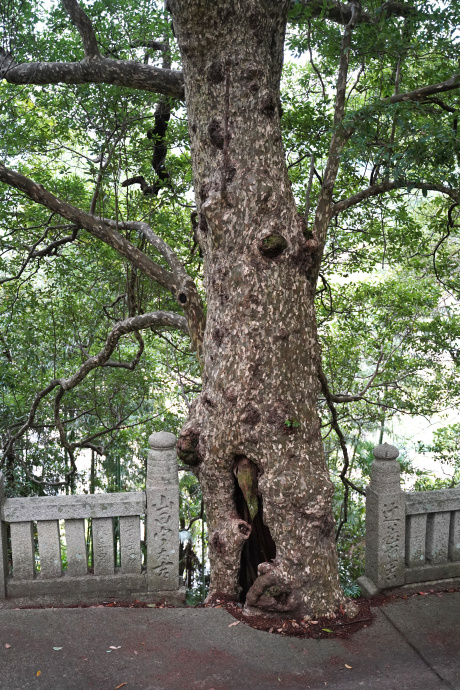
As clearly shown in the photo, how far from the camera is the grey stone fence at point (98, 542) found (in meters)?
3.86

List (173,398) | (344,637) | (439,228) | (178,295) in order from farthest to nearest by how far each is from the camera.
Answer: (173,398) → (439,228) → (178,295) → (344,637)

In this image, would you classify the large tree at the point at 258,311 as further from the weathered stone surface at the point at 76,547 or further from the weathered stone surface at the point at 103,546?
the weathered stone surface at the point at 76,547

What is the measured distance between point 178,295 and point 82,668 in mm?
2806

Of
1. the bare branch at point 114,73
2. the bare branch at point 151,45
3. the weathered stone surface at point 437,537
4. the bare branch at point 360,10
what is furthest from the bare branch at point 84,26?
the weathered stone surface at point 437,537

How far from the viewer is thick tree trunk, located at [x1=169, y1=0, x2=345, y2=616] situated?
145 inches

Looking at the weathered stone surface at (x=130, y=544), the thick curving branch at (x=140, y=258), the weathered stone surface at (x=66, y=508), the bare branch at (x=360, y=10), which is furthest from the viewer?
the thick curving branch at (x=140, y=258)

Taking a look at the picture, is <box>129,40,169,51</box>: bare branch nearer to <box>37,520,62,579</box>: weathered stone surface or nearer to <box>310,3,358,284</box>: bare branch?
<box>310,3,358,284</box>: bare branch

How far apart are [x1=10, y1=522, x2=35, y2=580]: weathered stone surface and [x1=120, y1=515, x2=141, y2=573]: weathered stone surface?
61 cm

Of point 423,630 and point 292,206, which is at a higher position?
point 292,206

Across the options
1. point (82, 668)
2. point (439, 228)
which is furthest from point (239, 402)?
point (439, 228)

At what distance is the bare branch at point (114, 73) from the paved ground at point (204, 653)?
4.16 m

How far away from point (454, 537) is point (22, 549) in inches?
123

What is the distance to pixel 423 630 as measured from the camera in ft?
11.8

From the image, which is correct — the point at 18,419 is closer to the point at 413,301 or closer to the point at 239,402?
the point at 239,402
